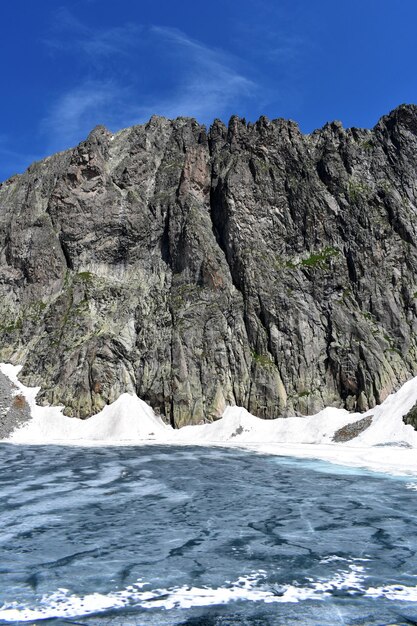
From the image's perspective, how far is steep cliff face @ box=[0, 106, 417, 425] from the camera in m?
61.6

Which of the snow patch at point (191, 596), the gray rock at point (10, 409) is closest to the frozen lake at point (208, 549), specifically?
the snow patch at point (191, 596)

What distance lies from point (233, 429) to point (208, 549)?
137 ft

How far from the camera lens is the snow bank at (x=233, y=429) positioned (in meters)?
46.0

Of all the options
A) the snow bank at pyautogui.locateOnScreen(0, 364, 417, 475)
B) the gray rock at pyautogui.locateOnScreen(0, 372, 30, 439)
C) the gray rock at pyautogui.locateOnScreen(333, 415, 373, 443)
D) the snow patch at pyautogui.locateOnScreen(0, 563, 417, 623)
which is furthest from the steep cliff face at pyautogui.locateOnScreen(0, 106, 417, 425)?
the snow patch at pyautogui.locateOnScreen(0, 563, 417, 623)

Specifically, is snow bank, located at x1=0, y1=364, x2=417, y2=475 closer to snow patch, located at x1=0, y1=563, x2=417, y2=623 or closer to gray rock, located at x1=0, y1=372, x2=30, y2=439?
gray rock, located at x1=0, y1=372, x2=30, y2=439

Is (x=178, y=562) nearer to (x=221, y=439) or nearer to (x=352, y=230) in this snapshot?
(x=221, y=439)

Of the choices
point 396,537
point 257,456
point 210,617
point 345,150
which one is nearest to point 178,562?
point 210,617

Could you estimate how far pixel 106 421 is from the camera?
58781 millimetres

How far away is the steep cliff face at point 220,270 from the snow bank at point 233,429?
188cm

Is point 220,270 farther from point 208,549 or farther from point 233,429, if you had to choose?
point 208,549

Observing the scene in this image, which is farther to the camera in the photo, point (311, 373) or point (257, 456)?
point (311, 373)

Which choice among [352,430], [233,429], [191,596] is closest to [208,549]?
[191,596]

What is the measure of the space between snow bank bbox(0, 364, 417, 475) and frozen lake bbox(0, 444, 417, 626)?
753 inches

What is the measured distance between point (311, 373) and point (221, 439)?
564 inches
